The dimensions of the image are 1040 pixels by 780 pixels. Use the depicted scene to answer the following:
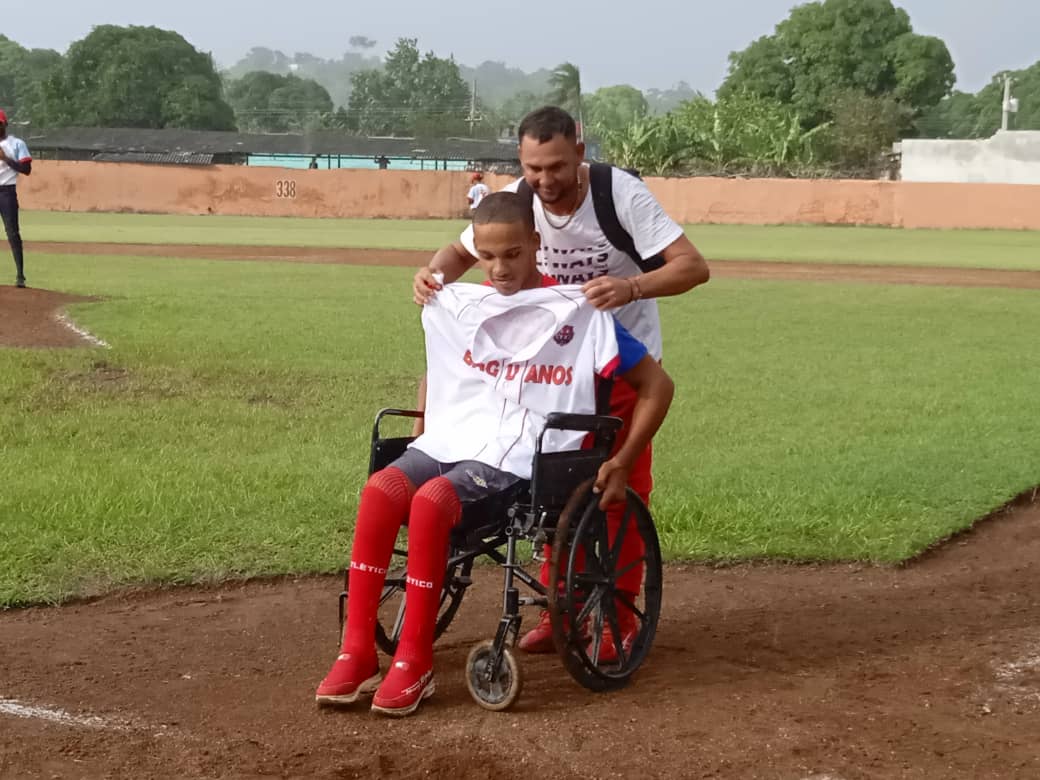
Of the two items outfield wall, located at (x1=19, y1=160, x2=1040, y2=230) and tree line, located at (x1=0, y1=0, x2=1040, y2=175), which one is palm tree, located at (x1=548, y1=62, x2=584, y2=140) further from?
outfield wall, located at (x1=19, y1=160, x2=1040, y2=230)

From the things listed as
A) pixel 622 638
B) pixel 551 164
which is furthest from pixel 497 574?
pixel 551 164

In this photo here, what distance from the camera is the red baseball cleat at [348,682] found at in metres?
3.71

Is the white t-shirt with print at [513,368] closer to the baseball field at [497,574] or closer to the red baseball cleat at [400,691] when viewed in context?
the red baseball cleat at [400,691]

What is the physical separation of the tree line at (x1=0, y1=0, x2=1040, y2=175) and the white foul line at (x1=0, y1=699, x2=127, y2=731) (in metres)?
52.6

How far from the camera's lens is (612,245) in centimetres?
419

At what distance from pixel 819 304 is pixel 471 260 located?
13.0m

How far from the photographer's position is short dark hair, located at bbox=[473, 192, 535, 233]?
3.84 meters

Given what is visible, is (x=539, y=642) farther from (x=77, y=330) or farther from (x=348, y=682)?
(x=77, y=330)

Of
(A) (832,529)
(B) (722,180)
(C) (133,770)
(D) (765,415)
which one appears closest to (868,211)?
(B) (722,180)

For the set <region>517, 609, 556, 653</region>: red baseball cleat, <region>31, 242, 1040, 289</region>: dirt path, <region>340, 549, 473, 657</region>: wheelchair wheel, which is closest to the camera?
<region>340, 549, 473, 657</region>: wheelchair wheel

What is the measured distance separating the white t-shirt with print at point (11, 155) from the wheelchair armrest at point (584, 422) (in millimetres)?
11648

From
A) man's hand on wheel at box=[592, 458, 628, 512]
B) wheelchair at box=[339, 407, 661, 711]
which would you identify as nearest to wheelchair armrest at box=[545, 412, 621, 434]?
wheelchair at box=[339, 407, 661, 711]

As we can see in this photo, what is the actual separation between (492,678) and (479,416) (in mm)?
748

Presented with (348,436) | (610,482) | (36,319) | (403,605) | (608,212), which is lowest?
(36,319)
